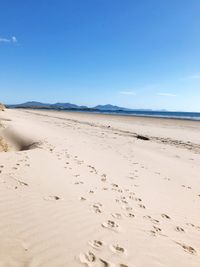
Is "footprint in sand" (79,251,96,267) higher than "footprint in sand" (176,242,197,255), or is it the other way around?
"footprint in sand" (79,251,96,267)

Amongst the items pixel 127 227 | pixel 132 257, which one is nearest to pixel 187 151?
pixel 127 227

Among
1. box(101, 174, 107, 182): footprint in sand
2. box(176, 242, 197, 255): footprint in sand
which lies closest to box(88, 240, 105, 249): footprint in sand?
box(176, 242, 197, 255): footprint in sand

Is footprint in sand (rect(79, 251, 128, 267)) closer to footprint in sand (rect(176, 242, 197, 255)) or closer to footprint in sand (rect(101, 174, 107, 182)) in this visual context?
A: footprint in sand (rect(176, 242, 197, 255))

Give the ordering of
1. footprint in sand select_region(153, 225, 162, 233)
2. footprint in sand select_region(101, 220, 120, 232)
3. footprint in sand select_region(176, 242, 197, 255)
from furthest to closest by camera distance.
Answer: footprint in sand select_region(153, 225, 162, 233) < footprint in sand select_region(101, 220, 120, 232) < footprint in sand select_region(176, 242, 197, 255)

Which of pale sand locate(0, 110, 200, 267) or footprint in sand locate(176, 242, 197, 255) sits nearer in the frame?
pale sand locate(0, 110, 200, 267)

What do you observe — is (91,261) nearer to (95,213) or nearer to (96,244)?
(96,244)

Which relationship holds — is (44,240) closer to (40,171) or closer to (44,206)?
(44,206)

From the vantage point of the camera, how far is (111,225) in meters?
5.09

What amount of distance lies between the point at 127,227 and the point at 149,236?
0.44 meters

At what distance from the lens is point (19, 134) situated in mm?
16906

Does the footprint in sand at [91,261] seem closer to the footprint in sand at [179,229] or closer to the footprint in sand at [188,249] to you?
the footprint in sand at [188,249]

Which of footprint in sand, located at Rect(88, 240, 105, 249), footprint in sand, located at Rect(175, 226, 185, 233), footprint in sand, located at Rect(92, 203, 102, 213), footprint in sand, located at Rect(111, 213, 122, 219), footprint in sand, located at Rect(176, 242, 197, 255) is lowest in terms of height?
footprint in sand, located at Rect(175, 226, 185, 233)

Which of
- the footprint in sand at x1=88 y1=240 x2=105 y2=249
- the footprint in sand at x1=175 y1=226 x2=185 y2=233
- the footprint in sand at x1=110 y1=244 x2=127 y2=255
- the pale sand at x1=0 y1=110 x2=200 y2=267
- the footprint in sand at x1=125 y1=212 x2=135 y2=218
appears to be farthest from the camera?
the footprint in sand at x1=125 y1=212 x2=135 y2=218

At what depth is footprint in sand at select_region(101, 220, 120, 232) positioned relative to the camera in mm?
4966
